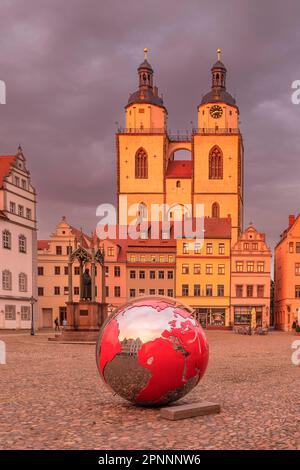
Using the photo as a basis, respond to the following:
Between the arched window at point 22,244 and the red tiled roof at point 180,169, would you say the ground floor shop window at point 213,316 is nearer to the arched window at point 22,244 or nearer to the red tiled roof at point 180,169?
the arched window at point 22,244

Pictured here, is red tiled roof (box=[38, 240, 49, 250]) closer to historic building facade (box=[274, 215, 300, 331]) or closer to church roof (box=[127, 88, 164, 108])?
historic building facade (box=[274, 215, 300, 331])

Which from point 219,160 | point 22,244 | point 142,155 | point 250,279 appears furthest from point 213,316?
point 142,155

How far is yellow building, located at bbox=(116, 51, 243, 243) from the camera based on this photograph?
88438mm

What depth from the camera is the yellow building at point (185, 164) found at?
88.4 meters

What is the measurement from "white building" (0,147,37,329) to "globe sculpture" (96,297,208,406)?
44428mm

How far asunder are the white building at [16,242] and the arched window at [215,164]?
37.2m

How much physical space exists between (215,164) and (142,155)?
11.3 metres

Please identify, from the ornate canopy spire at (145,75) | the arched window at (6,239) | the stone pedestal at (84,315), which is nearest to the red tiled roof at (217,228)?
the arched window at (6,239)

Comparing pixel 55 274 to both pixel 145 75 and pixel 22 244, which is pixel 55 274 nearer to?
pixel 22 244

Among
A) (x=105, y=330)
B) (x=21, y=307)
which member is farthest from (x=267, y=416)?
(x=21, y=307)

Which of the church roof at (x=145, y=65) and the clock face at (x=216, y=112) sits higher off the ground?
the church roof at (x=145, y=65)

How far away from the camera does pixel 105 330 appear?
10.2 metres

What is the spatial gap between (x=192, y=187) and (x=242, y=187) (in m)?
10.7

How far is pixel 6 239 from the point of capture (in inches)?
2141
